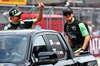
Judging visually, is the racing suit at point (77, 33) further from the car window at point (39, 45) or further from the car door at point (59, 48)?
the car window at point (39, 45)

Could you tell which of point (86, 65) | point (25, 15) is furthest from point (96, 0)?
point (86, 65)

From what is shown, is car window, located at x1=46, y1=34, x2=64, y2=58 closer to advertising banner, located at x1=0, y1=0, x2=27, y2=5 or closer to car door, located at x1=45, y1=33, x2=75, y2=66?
car door, located at x1=45, y1=33, x2=75, y2=66

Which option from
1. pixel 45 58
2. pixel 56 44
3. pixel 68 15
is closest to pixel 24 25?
pixel 68 15

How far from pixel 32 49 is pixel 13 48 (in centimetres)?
27

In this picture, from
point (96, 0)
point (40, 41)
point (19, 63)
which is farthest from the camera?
point (96, 0)

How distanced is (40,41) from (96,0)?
12.2 metres

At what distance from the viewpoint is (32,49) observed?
15.7ft

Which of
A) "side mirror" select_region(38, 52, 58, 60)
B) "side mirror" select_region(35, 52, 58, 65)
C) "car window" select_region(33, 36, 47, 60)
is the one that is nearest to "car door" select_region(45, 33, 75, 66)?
"car window" select_region(33, 36, 47, 60)

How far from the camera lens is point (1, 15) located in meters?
12.2

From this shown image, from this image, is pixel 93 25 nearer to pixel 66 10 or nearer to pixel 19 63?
pixel 66 10

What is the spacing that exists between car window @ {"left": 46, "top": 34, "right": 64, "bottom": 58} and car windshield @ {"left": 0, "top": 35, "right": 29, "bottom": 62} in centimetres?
69

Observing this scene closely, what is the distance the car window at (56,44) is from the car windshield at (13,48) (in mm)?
685

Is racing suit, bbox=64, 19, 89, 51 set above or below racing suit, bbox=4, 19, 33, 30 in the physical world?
below

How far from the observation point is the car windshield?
4613 millimetres
